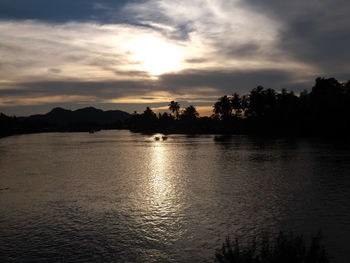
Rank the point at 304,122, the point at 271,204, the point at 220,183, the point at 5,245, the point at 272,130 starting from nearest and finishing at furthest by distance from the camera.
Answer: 1. the point at 5,245
2. the point at 271,204
3. the point at 220,183
4. the point at 304,122
5. the point at 272,130

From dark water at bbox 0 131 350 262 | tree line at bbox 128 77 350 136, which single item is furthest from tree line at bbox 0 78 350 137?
dark water at bbox 0 131 350 262

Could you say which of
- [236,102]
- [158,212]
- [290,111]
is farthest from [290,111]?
[158,212]

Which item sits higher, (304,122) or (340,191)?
(304,122)

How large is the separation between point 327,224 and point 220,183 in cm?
1478

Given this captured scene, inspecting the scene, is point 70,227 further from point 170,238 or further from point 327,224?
point 327,224

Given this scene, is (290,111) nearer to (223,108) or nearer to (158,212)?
(223,108)

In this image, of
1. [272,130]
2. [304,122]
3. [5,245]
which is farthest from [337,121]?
[5,245]

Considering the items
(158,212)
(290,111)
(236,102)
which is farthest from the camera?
(236,102)

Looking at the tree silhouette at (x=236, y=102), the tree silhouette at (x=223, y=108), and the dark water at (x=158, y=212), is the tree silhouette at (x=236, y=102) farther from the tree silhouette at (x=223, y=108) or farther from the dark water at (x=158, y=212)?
the dark water at (x=158, y=212)

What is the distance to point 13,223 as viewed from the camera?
62.7 ft

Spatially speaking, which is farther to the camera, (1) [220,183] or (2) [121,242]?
(1) [220,183]

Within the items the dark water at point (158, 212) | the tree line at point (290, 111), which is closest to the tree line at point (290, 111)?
the tree line at point (290, 111)

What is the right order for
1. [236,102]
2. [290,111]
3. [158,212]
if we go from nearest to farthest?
[158,212]
[290,111]
[236,102]

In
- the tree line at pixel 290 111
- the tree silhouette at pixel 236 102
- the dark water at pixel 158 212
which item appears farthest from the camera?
the tree silhouette at pixel 236 102
